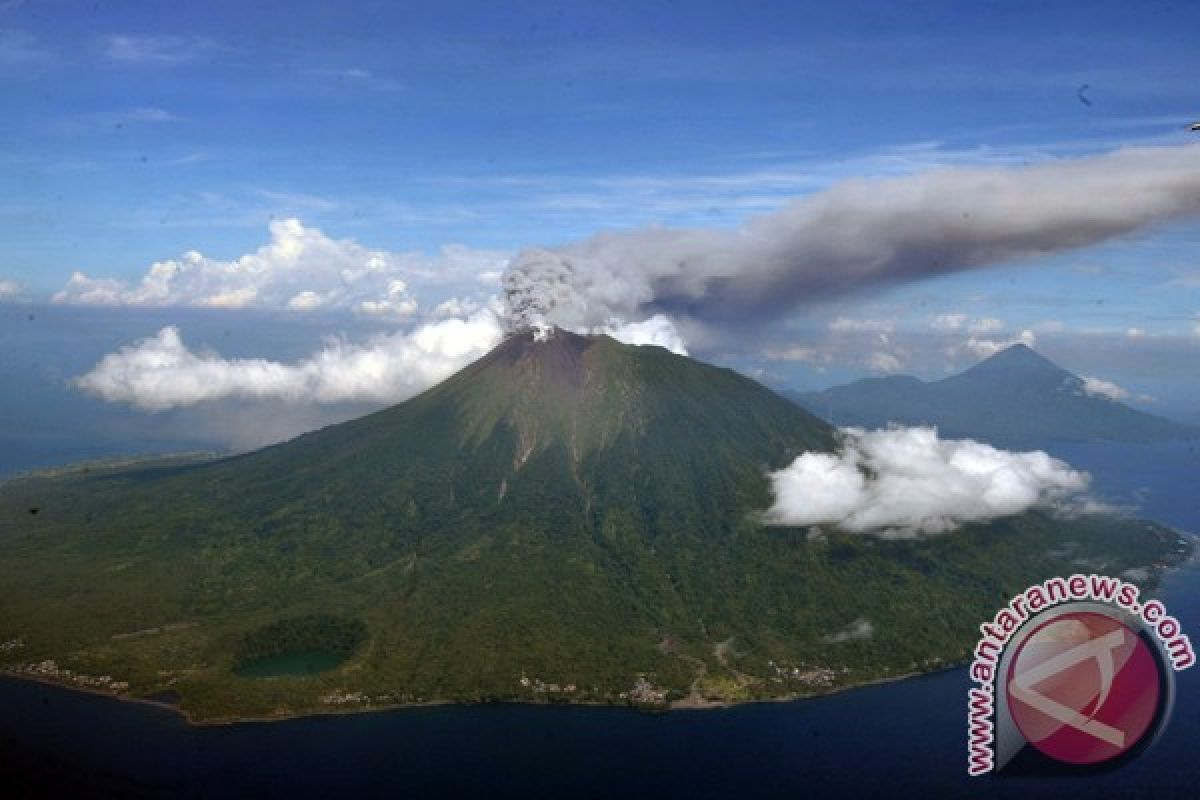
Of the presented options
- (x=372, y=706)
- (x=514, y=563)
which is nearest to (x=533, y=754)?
(x=372, y=706)

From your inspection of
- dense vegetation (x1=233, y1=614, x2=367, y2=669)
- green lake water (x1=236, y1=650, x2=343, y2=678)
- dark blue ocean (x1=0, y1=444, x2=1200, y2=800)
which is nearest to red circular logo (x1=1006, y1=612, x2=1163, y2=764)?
dark blue ocean (x1=0, y1=444, x2=1200, y2=800)

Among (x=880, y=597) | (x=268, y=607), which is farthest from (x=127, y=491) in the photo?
(x=880, y=597)

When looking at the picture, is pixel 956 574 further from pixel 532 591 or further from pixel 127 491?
pixel 127 491

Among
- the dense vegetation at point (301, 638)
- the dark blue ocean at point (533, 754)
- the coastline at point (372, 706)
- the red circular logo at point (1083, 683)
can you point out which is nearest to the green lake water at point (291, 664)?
the dense vegetation at point (301, 638)

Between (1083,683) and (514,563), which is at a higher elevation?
(1083,683)

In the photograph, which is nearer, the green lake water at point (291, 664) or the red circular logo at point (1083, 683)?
the red circular logo at point (1083, 683)

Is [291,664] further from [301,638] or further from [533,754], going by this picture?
[533,754]

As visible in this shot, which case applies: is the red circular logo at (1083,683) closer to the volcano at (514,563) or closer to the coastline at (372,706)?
the coastline at (372,706)
